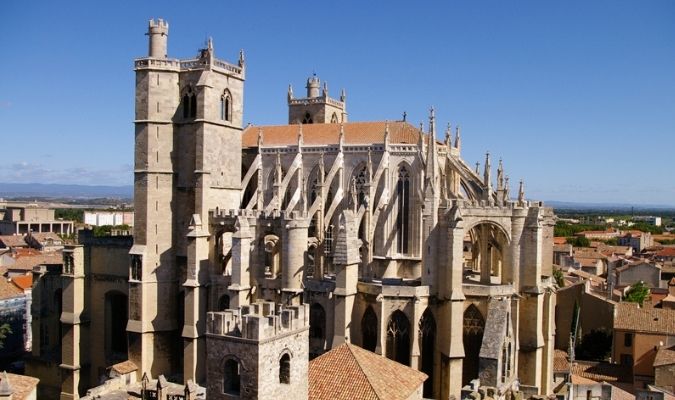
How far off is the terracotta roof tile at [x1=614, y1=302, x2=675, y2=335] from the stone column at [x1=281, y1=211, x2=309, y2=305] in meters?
23.4

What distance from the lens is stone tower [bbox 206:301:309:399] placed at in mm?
19562

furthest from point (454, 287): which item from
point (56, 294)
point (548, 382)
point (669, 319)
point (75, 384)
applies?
point (56, 294)

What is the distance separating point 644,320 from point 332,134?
80.3 ft

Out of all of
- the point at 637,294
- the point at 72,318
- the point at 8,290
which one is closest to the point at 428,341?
the point at 72,318

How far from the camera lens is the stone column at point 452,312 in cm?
2962

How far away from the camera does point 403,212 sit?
129 feet

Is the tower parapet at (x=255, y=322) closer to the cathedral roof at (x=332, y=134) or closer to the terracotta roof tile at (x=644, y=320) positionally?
the cathedral roof at (x=332, y=134)

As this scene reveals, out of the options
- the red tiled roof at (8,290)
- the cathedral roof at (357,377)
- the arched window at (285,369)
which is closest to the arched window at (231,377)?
the arched window at (285,369)

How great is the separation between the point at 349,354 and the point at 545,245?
18.1 m

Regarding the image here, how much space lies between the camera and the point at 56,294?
137 ft

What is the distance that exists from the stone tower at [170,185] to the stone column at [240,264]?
307 cm

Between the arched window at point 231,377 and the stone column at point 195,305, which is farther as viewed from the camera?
the stone column at point 195,305

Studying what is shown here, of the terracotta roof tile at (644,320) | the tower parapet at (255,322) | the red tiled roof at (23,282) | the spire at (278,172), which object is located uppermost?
the spire at (278,172)

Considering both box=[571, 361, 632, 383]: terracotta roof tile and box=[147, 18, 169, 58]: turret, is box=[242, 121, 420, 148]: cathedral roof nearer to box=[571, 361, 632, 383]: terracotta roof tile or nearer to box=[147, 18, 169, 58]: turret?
box=[147, 18, 169, 58]: turret
